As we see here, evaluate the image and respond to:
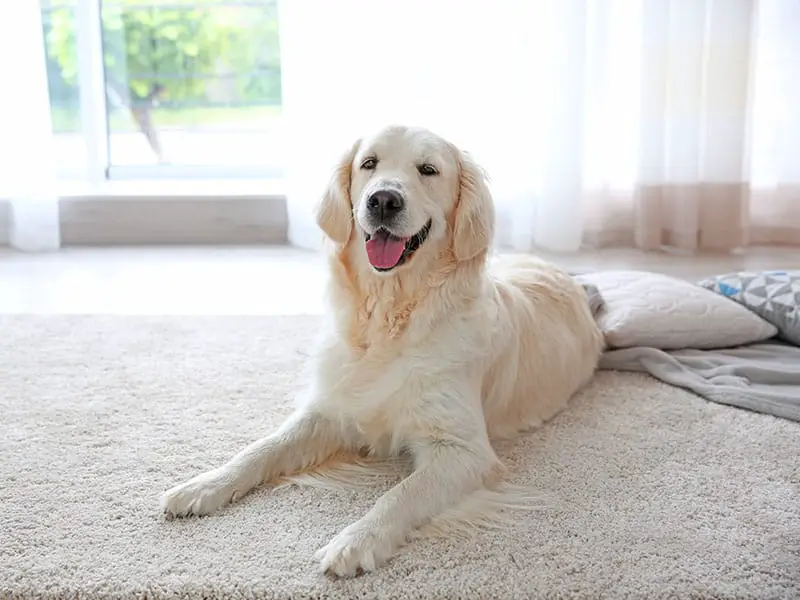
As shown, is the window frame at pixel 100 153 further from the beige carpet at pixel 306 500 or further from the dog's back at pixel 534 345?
the dog's back at pixel 534 345

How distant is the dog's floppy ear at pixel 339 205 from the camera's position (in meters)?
1.90

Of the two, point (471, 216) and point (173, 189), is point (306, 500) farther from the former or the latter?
point (173, 189)

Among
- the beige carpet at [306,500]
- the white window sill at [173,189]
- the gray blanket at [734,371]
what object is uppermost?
the white window sill at [173,189]

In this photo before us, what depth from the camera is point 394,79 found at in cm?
363

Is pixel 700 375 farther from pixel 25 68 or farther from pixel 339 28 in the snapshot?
pixel 25 68

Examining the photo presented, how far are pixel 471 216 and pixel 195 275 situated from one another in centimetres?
183

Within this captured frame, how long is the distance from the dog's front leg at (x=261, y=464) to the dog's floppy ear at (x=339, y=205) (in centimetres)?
37

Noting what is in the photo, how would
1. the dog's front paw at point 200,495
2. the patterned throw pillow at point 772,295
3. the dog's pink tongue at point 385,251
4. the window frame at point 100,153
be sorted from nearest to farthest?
the dog's front paw at point 200,495 < the dog's pink tongue at point 385,251 < the patterned throw pillow at point 772,295 < the window frame at point 100,153

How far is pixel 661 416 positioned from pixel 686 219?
1.70 metres

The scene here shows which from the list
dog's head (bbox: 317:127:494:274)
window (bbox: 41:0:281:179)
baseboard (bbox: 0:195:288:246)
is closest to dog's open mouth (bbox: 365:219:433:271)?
dog's head (bbox: 317:127:494:274)

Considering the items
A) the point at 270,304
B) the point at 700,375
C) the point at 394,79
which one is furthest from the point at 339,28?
the point at 700,375

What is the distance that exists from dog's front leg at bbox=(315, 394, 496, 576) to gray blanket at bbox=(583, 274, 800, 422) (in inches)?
27.6

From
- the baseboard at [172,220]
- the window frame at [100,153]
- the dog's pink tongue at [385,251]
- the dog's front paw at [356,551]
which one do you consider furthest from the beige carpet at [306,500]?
the window frame at [100,153]

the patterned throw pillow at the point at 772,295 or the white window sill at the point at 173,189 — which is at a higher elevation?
the white window sill at the point at 173,189
